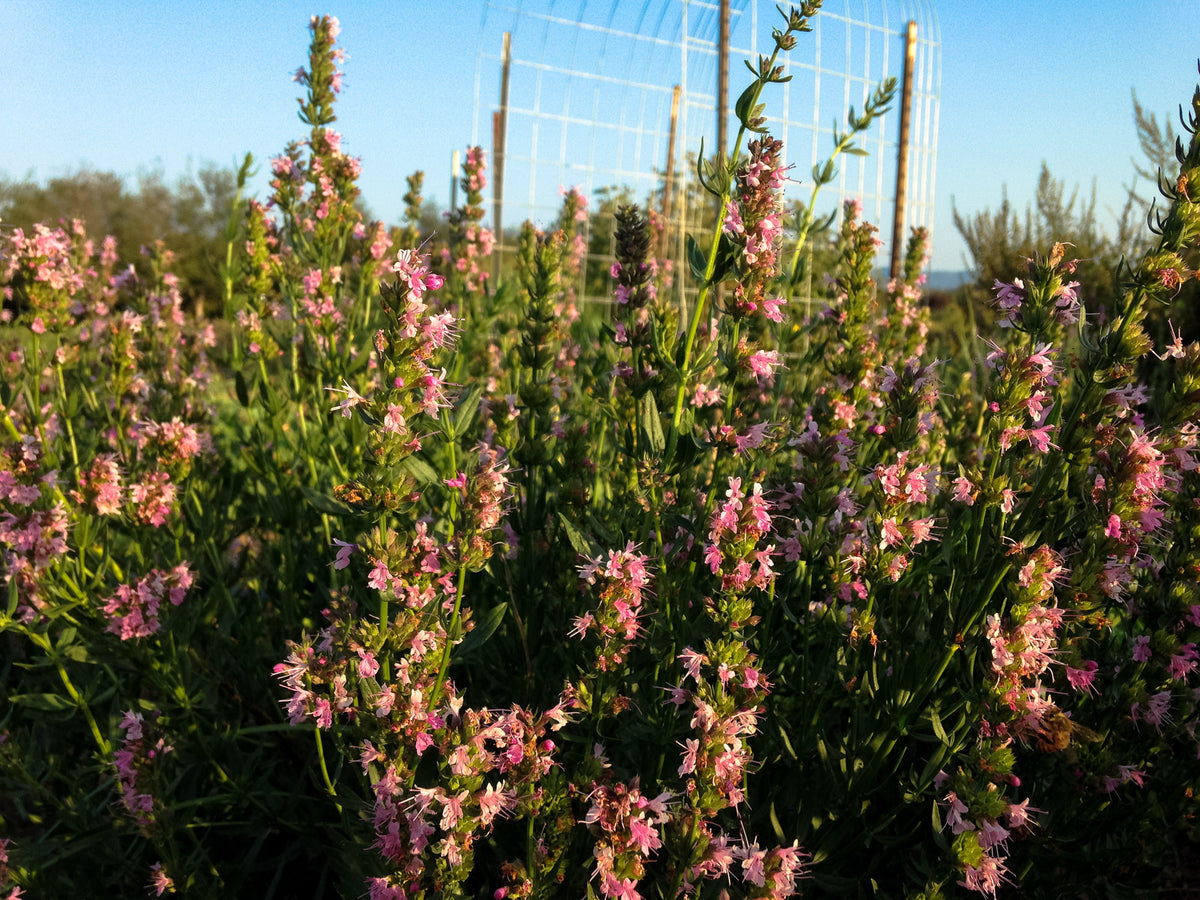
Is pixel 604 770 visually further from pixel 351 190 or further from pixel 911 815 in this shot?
pixel 351 190

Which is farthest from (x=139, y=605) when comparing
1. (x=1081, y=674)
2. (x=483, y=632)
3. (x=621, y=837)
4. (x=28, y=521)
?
(x=1081, y=674)

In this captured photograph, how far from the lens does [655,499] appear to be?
220cm

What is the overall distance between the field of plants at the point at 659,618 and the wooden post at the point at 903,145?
9279 millimetres

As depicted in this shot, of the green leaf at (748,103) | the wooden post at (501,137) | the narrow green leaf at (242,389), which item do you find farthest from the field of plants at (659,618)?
the wooden post at (501,137)

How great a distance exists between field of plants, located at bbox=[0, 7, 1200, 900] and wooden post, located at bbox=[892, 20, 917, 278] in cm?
928

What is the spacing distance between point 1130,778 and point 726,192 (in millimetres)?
1784

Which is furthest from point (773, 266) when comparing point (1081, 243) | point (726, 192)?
point (1081, 243)

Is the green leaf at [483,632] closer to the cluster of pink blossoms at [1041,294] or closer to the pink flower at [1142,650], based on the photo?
the cluster of pink blossoms at [1041,294]

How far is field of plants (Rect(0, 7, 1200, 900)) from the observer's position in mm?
1697

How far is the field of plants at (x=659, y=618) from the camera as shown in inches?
66.8

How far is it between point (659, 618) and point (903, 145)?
11.6 metres

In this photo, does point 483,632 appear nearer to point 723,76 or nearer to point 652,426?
point 652,426

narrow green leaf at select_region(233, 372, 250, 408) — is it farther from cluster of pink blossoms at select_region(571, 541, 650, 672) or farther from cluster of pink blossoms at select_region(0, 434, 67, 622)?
cluster of pink blossoms at select_region(571, 541, 650, 672)

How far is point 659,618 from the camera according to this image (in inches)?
86.4
